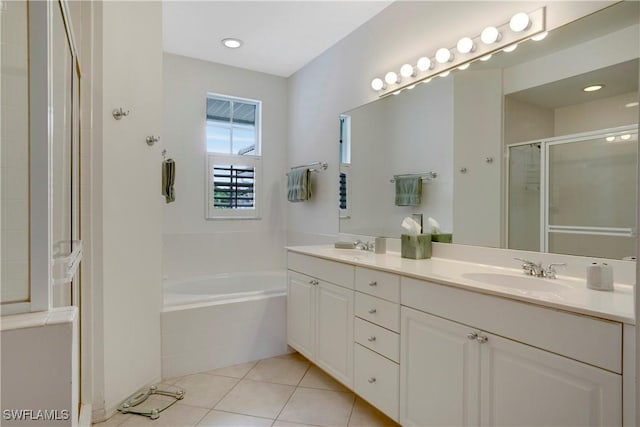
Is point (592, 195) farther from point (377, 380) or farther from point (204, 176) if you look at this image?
point (204, 176)

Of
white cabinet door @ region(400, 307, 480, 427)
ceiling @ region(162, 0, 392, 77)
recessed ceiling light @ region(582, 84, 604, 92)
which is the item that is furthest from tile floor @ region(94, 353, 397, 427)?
ceiling @ region(162, 0, 392, 77)

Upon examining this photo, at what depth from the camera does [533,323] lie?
3.79 feet

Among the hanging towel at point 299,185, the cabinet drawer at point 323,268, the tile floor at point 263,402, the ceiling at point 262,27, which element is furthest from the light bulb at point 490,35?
the tile floor at point 263,402

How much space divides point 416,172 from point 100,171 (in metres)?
1.83

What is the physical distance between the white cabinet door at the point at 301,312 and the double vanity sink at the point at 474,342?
123 mm

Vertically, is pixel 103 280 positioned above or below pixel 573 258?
below

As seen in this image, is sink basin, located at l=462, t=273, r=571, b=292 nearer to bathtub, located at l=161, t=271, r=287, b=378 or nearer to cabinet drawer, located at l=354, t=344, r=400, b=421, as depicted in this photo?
cabinet drawer, located at l=354, t=344, r=400, b=421

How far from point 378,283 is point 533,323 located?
0.75m

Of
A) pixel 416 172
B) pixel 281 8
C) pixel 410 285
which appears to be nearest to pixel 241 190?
pixel 281 8

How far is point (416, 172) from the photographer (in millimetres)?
2250

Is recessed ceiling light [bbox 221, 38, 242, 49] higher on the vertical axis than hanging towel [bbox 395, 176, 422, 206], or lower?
higher

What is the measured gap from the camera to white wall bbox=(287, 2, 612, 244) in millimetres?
1872

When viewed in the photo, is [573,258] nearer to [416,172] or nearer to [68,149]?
[416,172]

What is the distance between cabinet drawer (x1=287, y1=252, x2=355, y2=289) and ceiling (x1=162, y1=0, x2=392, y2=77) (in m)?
1.74
